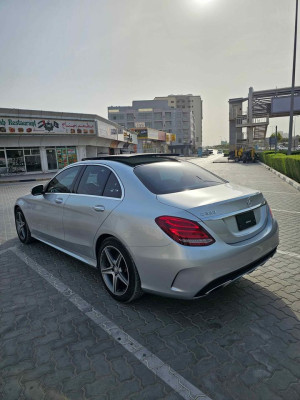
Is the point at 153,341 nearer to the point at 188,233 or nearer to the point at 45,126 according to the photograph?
the point at 188,233

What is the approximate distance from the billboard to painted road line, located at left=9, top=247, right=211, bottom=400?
38253 millimetres

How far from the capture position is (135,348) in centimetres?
235

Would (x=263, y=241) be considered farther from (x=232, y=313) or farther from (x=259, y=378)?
(x=259, y=378)

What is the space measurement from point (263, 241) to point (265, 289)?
790 millimetres

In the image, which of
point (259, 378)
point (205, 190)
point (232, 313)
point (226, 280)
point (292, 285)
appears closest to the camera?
point (259, 378)

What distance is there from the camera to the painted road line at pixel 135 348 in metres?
1.91

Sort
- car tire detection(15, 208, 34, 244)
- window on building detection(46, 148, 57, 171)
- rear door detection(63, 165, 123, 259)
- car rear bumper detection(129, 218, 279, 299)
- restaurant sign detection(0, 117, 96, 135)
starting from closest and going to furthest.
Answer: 1. car rear bumper detection(129, 218, 279, 299)
2. rear door detection(63, 165, 123, 259)
3. car tire detection(15, 208, 34, 244)
4. restaurant sign detection(0, 117, 96, 135)
5. window on building detection(46, 148, 57, 171)

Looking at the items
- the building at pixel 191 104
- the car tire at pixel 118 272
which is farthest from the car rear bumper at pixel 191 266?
the building at pixel 191 104

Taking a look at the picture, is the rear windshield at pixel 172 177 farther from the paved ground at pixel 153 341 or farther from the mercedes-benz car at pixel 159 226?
the paved ground at pixel 153 341

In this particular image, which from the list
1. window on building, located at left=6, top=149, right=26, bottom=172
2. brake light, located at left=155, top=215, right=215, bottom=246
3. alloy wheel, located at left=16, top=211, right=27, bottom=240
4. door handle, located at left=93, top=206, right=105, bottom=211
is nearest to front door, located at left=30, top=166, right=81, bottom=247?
alloy wheel, located at left=16, top=211, right=27, bottom=240

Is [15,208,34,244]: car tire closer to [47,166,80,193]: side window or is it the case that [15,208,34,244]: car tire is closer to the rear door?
[47,166,80,193]: side window

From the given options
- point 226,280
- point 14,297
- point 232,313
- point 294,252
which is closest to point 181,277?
point 226,280

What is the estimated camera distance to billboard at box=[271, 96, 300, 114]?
34.1 meters

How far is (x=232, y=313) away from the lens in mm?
2756
